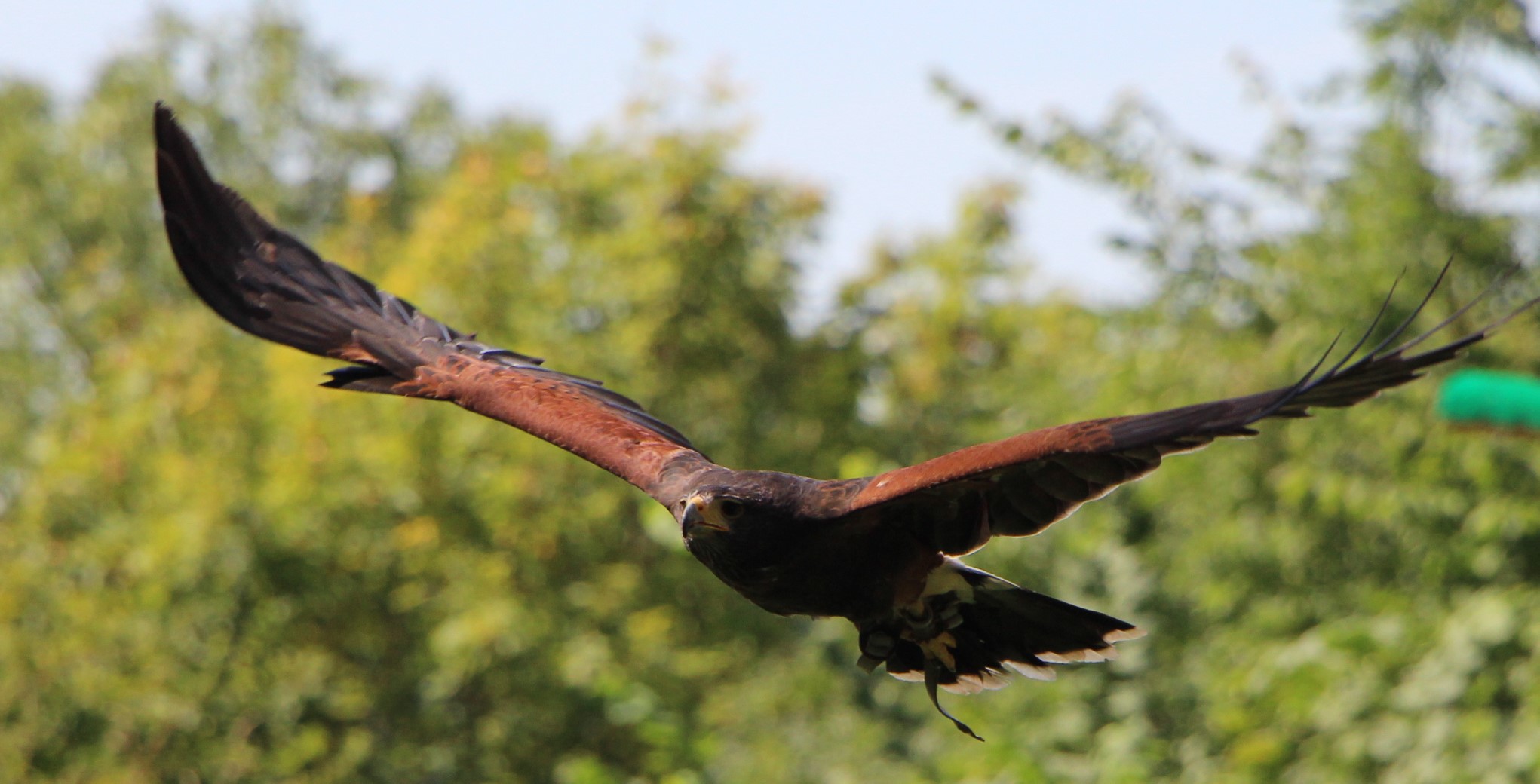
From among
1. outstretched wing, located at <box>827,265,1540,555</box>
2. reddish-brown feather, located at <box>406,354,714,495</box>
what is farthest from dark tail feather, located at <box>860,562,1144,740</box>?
reddish-brown feather, located at <box>406,354,714,495</box>

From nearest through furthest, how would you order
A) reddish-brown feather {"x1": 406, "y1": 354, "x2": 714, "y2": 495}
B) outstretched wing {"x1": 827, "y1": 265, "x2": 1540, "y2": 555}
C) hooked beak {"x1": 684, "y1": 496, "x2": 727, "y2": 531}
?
outstretched wing {"x1": 827, "y1": 265, "x2": 1540, "y2": 555}
hooked beak {"x1": 684, "y1": 496, "x2": 727, "y2": 531}
reddish-brown feather {"x1": 406, "y1": 354, "x2": 714, "y2": 495}

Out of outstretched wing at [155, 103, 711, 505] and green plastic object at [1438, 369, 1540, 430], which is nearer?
outstretched wing at [155, 103, 711, 505]

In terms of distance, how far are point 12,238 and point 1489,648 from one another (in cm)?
2706

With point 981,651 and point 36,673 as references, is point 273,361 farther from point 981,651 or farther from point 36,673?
point 981,651

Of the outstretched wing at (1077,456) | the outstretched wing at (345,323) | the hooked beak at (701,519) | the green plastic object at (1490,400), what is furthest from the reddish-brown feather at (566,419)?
the green plastic object at (1490,400)

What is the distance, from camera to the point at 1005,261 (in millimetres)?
20125

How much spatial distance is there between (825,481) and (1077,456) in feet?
2.50

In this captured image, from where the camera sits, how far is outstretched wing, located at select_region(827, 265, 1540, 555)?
359 cm

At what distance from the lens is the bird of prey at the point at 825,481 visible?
382cm

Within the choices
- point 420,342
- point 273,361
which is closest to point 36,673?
point 273,361

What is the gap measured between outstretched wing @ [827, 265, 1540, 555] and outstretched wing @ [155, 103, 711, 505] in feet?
3.56

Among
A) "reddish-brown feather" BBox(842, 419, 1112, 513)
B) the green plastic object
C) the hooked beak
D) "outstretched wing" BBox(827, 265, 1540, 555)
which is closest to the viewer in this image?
"outstretched wing" BBox(827, 265, 1540, 555)

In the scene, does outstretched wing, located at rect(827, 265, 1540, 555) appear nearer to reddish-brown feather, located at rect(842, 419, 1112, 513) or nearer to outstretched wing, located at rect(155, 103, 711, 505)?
reddish-brown feather, located at rect(842, 419, 1112, 513)

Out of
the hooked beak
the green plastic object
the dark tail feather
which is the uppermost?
the green plastic object
